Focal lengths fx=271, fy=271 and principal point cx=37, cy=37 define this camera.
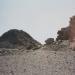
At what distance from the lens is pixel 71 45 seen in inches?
533

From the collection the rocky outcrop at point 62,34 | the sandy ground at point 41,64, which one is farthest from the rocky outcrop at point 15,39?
the sandy ground at point 41,64

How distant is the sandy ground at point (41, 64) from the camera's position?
1003 centimetres

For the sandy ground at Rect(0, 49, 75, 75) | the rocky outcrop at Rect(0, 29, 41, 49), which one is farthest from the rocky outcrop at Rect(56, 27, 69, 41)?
the rocky outcrop at Rect(0, 29, 41, 49)

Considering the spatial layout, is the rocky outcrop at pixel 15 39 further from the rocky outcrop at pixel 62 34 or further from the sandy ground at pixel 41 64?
the sandy ground at pixel 41 64

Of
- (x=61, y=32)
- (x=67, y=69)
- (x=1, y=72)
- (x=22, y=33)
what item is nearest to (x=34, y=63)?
(x=1, y=72)

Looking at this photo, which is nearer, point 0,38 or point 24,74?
point 24,74

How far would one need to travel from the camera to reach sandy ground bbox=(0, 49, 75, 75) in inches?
395

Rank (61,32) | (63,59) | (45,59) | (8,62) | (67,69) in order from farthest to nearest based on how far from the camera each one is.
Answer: (61,32) → (8,62) → (45,59) → (63,59) → (67,69)

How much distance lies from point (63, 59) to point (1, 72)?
8.72 ft

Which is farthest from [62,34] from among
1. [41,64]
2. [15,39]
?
[15,39]

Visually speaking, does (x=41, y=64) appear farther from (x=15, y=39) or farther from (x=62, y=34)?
(x=15, y=39)

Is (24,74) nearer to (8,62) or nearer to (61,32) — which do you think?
(8,62)

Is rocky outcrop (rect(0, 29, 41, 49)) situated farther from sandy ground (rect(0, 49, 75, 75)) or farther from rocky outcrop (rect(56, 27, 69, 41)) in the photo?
sandy ground (rect(0, 49, 75, 75))

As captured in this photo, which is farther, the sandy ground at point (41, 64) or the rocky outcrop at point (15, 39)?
the rocky outcrop at point (15, 39)
